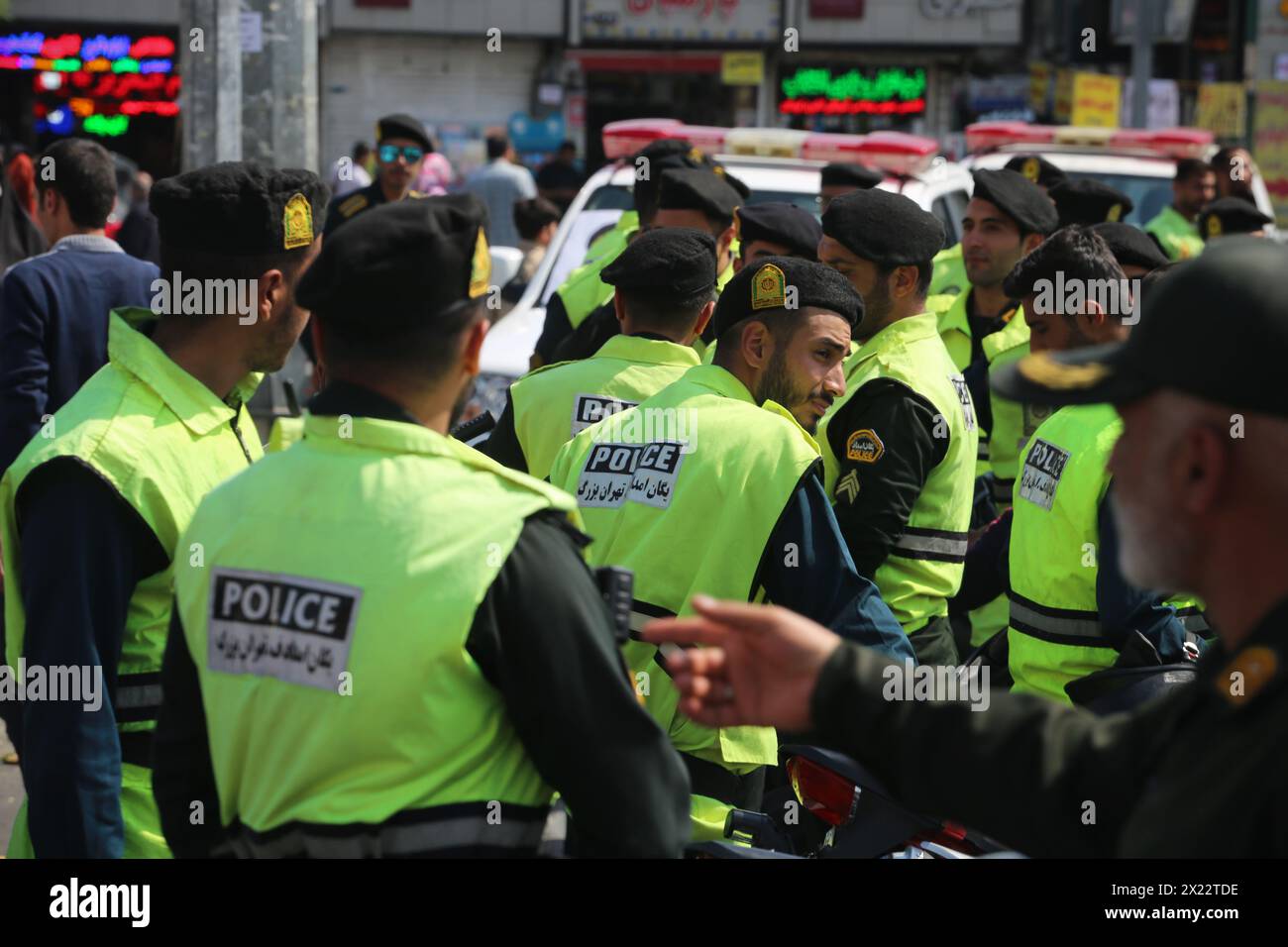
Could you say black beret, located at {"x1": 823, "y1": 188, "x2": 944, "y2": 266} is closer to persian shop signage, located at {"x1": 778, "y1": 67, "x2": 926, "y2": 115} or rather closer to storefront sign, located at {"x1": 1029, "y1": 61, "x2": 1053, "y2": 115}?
storefront sign, located at {"x1": 1029, "y1": 61, "x2": 1053, "y2": 115}

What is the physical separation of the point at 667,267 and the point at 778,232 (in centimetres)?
163

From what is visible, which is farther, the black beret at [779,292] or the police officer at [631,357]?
the police officer at [631,357]

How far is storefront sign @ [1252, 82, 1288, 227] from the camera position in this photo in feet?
78.2

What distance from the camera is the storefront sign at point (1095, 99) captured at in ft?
72.0

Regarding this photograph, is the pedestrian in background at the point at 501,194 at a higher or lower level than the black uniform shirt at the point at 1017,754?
higher

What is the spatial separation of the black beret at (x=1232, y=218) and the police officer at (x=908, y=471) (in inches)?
207

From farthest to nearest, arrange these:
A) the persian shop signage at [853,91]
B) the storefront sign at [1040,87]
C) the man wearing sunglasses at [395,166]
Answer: the persian shop signage at [853,91]
the storefront sign at [1040,87]
the man wearing sunglasses at [395,166]

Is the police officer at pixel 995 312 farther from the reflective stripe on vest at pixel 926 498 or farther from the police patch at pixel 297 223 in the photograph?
the police patch at pixel 297 223

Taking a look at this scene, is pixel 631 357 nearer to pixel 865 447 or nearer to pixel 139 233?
pixel 865 447

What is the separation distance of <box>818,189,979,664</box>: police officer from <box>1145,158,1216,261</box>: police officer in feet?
19.6

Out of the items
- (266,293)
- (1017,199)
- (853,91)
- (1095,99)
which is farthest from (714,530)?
(853,91)

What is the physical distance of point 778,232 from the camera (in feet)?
20.1

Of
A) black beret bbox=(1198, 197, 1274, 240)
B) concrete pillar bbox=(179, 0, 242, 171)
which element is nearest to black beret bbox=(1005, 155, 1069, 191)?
black beret bbox=(1198, 197, 1274, 240)

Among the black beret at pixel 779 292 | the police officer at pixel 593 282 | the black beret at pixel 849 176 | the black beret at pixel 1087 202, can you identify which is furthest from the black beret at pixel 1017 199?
the black beret at pixel 779 292
